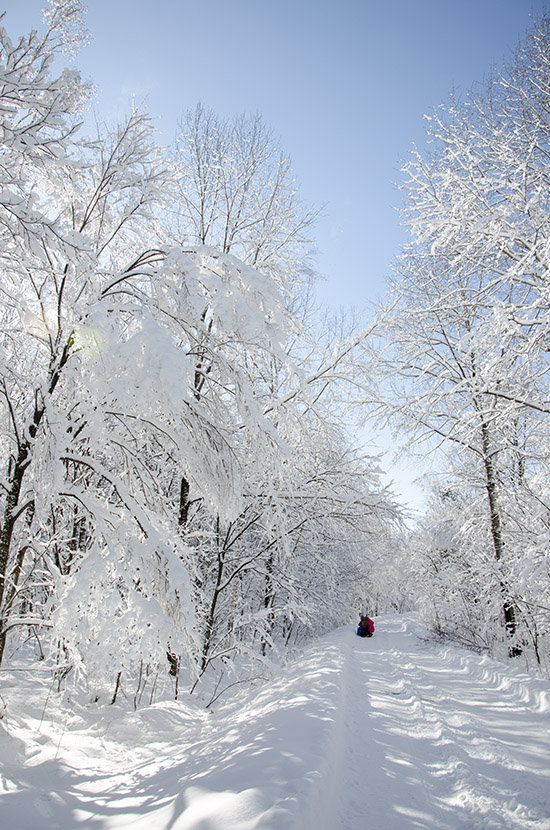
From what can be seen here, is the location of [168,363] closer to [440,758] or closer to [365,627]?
Answer: [440,758]

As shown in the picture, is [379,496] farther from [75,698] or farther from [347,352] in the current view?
[75,698]

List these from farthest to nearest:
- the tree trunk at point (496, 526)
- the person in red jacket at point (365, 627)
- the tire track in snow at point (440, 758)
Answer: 1. the person in red jacket at point (365, 627)
2. the tree trunk at point (496, 526)
3. the tire track in snow at point (440, 758)

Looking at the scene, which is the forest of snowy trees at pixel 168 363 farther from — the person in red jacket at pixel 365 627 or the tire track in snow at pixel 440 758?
the person in red jacket at pixel 365 627

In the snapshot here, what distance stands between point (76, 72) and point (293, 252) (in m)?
5.90

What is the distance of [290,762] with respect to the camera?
2.81 m

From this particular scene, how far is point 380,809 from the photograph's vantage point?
2826 millimetres

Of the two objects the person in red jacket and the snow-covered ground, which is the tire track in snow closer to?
the snow-covered ground

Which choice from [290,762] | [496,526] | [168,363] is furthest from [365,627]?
[168,363]

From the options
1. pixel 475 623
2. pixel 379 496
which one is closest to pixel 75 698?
pixel 379 496

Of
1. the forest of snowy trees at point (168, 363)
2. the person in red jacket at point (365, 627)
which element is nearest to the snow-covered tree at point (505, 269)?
the forest of snowy trees at point (168, 363)

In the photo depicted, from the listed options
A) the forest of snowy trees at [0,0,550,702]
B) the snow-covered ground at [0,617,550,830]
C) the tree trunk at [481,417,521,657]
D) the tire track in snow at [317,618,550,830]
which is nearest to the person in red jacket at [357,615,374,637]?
the tree trunk at [481,417,521,657]

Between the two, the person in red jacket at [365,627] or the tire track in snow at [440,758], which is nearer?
the tire track in snow at [440,758]

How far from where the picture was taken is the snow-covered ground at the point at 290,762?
98.4 inches

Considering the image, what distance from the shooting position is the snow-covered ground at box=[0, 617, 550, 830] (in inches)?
98.4
